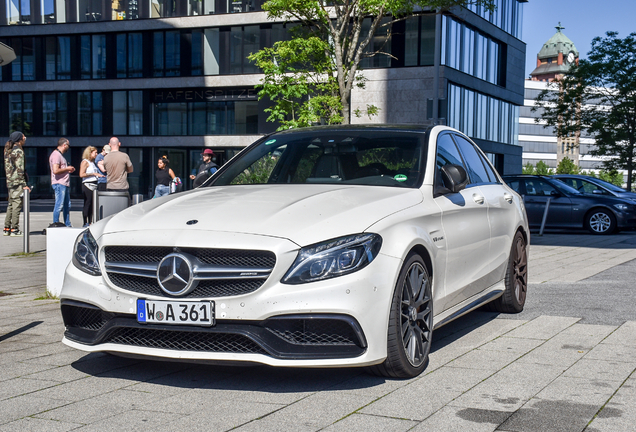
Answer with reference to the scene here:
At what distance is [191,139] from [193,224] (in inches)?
1610

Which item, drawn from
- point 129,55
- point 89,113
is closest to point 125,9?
point 129,55

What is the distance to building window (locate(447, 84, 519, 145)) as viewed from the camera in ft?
134

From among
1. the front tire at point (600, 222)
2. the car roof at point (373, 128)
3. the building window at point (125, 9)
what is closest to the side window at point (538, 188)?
the front tire at point (600, 222)

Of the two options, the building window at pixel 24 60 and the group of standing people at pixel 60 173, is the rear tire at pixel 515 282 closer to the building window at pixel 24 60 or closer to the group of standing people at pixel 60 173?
the group of standing people at pixel 60 173

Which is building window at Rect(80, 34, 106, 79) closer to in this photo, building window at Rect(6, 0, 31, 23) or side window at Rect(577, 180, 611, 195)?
building window at Rect(6, 0, 31, 23)

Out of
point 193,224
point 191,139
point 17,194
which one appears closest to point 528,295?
point 193,224

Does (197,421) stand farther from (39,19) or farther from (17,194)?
(39,19)

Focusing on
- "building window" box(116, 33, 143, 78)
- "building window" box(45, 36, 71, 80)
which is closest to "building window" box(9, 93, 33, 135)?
"building window" box(45, 36, 71, 80)

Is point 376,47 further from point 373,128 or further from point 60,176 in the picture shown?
point 373,128

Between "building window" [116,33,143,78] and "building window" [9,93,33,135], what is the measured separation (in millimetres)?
6146

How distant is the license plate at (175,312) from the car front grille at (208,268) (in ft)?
0.18

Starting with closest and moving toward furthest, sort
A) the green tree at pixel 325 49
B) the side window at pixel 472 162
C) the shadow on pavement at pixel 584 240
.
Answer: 1. the side window at pixel 472 162
2. the shadow on pavement at pixel 584 240
3. the green tree at pixel 325 49

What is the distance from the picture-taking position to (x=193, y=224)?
14.0ft

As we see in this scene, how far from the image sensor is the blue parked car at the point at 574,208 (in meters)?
19.0
